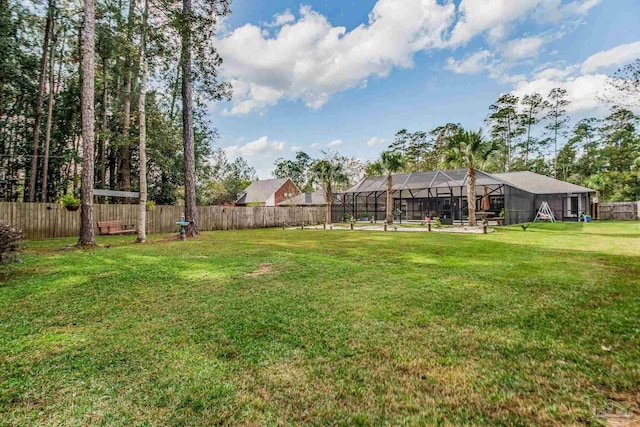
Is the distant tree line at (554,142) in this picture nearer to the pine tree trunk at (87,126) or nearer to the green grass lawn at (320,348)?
the pine tree trunk at (87,126)

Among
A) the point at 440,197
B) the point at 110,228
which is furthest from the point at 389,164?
the point at 110,228

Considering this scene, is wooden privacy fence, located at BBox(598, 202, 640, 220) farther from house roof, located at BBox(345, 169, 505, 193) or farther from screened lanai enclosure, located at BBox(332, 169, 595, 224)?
house roof, located at BBox(345, 169, 505, 193)

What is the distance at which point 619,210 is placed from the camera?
23953 mm

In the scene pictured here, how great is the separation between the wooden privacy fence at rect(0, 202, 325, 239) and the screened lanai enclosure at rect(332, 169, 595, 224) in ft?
14.7

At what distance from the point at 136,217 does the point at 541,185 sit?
29.7 metres

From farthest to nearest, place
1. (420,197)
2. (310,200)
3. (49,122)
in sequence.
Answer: (310,200), (420,197), (49,122)

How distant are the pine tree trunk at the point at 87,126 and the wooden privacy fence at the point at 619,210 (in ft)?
115

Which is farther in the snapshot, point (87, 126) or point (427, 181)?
point (427, 181)

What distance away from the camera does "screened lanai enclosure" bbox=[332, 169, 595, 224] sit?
785 inches

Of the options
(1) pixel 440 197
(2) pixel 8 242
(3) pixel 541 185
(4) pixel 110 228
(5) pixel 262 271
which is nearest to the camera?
(2) pixel 8 242

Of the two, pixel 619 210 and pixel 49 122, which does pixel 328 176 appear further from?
pixel 619 210

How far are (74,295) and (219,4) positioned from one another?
1165cm

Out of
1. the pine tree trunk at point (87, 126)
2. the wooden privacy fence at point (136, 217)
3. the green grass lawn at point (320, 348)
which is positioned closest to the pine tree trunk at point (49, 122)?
the wooden privacy fence at point (136, 217)

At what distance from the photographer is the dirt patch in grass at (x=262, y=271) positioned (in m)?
4.89
